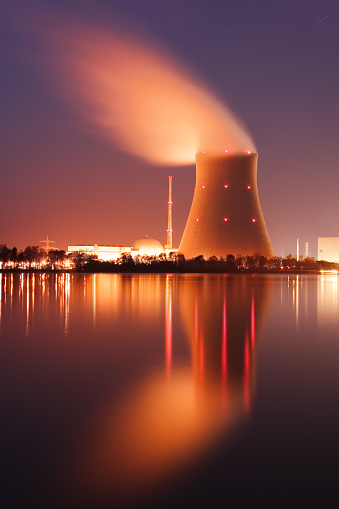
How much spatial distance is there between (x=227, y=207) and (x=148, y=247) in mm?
32289

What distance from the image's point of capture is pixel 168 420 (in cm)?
338

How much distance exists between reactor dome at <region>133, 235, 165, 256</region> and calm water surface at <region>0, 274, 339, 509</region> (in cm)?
6637

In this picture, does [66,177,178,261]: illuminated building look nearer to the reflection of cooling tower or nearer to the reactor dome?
the reactor dome

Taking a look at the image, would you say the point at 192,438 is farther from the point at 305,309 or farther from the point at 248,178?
the point at 248,178

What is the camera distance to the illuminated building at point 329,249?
63.3 m

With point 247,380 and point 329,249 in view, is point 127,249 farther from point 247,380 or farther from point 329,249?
point 247,380

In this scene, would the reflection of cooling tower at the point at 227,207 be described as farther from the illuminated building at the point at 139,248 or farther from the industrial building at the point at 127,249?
the industrial building at the point at 127,249

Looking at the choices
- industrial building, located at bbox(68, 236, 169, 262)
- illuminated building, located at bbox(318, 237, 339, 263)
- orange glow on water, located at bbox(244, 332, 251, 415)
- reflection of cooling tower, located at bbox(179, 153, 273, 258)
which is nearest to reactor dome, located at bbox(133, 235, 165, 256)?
industrial building, located at bbox(68, 236, 169, 262)

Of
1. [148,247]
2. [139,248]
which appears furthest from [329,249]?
[139,248]

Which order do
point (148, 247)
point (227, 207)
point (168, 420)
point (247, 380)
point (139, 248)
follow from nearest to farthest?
point (168, 420) < point (247, 380) < point (227, 207) < point (148, 247) < point (139, 248)

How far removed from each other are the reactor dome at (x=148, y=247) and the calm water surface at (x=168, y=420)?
6637 cm

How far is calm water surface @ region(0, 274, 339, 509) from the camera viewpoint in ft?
7.99

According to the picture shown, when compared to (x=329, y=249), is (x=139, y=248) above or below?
above

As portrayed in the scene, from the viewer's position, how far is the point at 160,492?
2.40m
